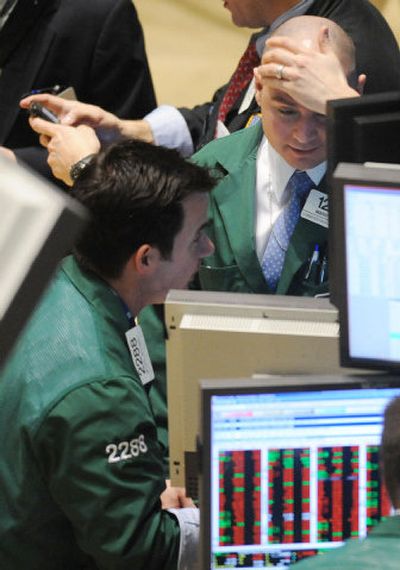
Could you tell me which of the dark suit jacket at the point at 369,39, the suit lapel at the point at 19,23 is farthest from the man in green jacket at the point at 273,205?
the suit lapel at the point at 19,23

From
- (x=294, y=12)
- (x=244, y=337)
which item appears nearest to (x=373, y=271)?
(x=244, y=337)

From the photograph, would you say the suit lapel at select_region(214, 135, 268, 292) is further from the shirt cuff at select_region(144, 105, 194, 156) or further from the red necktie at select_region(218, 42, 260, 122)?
the shirt cuff at select_region(144, 105, 194, 156)

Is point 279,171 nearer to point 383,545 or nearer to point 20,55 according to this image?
point 20,55

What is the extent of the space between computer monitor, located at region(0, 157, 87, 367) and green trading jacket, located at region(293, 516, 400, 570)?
24.1 inches

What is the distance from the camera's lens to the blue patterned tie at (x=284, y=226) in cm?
306

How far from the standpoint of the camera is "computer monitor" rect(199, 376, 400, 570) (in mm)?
2160

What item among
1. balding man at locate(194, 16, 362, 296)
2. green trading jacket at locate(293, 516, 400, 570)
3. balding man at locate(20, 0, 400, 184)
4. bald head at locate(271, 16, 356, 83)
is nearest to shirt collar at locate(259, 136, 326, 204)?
balding man at locate(194, 16, 362, 296)

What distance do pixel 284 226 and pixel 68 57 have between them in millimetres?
1381

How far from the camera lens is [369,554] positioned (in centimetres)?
166

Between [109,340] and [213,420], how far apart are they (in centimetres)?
40

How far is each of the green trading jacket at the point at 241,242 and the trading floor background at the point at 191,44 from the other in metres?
3.50

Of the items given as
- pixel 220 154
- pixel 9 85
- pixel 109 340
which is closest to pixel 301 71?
pixel 220 154

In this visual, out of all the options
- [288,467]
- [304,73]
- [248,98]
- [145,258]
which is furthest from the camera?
[248,98]

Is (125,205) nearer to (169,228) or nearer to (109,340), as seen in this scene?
(169,228)
